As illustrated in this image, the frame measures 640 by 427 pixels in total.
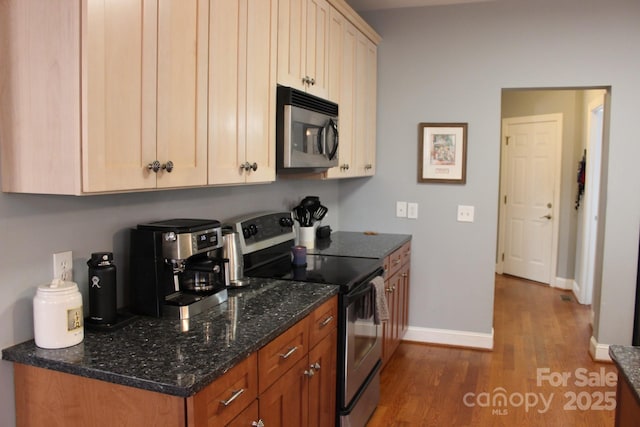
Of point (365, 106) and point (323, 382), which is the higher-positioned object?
point (365, 106)

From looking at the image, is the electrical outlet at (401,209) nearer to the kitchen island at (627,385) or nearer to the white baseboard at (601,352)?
the white baseboard at (601,352)

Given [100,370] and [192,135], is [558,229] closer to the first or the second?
[192,135]

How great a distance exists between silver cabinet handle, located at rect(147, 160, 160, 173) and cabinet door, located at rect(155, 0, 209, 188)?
0.08ft

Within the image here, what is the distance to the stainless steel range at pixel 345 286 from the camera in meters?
2.60

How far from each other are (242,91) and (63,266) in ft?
3.14

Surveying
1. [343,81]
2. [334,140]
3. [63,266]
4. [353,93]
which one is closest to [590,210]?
[353,93]

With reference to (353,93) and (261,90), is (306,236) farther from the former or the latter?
(261,90)

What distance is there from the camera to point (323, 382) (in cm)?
240

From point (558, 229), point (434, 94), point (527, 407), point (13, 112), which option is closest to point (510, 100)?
point (558, 229)

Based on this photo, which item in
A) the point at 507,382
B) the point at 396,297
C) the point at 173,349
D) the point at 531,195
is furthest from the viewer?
the point at 531,195

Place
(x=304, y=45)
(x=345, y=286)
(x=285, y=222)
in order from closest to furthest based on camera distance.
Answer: (x=345, y=286) → (x=304, y=45) → (x=285, y=222)

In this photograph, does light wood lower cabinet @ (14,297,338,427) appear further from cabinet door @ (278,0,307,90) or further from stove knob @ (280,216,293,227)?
cabinet door @ (278,0,307,90)

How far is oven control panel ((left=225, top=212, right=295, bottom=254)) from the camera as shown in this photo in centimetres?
274

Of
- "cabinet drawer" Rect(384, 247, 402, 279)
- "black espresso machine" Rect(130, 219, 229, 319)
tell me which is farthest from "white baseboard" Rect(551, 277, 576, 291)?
"black espresso machine" Rect(130, 219, 229, 319)
